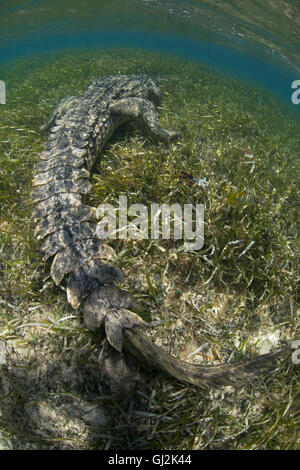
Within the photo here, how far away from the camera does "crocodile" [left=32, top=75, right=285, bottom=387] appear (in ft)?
5.80

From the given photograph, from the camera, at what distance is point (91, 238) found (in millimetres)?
2605

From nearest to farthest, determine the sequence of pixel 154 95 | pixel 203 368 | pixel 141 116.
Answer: pixel 203 368 < pixel 141 116 < pixel 154 95

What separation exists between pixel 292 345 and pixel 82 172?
3.13 metres

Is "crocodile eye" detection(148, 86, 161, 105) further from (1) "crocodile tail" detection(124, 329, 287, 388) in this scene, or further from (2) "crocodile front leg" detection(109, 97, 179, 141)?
(1) "crocodile tail" detection(124, 329, 287, 388)

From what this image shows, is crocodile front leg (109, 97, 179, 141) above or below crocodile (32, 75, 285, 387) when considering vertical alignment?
above

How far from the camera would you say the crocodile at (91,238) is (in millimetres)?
1768

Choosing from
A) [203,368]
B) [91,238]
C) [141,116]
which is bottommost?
[91,238]

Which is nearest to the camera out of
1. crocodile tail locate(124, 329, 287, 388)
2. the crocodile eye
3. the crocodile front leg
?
crocodile tail locate(124, 329, 287, 388)

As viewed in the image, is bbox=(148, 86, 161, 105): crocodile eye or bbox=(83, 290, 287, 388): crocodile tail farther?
bbox=(148, 86, 161, 105): crocodile eye

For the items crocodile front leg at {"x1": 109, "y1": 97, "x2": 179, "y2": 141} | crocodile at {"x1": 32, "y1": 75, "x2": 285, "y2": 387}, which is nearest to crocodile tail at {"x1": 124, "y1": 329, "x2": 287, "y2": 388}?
crocodile at {"x1": 32, "y1": 75, "x2": 285, "y2": 387}

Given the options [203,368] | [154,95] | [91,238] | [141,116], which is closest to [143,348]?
[203,368]

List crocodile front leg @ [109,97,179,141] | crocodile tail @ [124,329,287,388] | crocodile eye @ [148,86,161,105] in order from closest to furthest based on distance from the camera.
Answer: crocodile tail @ [124,329,287,388] → crocodile front leg @ [109,97,179,141] → crocodile eye @ [148,86,161,105]

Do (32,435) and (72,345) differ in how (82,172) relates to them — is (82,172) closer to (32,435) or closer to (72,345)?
(72,345)

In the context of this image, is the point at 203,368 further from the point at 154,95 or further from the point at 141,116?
the point at 154,95
